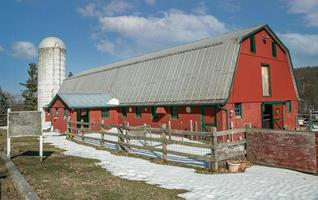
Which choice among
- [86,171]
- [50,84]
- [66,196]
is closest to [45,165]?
[86,171]

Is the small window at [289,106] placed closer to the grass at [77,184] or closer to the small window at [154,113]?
the small window at [154,113]

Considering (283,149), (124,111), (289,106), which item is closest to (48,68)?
(124,111)

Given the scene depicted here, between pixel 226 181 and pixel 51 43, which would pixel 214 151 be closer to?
pixel 226 181

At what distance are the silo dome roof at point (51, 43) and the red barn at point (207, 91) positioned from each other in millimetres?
11388

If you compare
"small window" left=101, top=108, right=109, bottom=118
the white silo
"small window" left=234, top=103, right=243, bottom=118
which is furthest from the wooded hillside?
the white silo

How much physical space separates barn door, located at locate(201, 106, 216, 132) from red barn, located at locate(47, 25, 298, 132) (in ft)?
0.22

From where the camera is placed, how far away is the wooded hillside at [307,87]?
5802 cm

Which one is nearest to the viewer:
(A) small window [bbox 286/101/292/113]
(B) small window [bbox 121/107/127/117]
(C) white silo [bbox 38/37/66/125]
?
(A) small window [bbox 286/101/292/113]

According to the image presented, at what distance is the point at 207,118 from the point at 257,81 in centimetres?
508

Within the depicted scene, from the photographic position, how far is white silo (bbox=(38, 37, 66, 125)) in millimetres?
35844

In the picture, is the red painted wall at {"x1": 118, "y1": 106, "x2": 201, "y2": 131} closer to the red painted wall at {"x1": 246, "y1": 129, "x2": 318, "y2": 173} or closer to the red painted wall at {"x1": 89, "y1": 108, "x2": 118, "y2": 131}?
the red painted wall at {"x1": 89, "y1": 108, "x2": 118, "y2": 131}

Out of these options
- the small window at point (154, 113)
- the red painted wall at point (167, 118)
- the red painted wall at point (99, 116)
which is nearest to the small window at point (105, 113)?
the red painted wall at point (99, 116)

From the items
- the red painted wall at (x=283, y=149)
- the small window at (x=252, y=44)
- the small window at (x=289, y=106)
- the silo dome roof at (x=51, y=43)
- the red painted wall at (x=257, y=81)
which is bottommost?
the red painted wall at (x=283, y=149)

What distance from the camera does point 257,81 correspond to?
66.3 ft
